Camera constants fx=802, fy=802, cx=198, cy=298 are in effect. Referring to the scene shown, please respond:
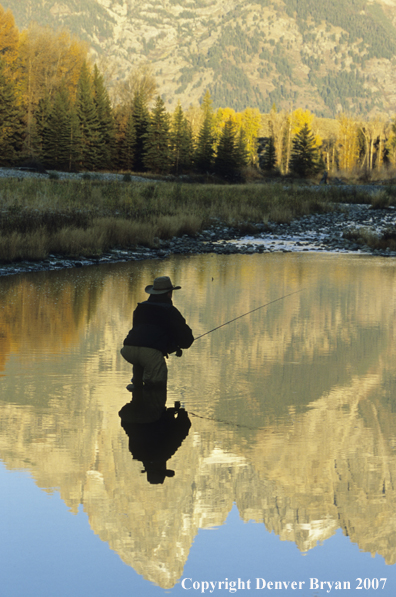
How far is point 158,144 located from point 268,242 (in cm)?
4555

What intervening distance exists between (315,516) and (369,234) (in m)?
23.0

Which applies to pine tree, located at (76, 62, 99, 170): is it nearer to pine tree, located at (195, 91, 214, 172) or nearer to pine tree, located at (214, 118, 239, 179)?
pine tree, located at (195, 91, 214, 172)

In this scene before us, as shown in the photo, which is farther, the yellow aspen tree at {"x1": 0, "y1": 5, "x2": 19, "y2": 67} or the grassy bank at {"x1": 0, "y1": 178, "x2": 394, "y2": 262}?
the yellow aspen tree at {"x1": 0, "y1": 5, "x2": 19, "y2": 67}

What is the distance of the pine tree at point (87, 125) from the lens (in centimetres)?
6650

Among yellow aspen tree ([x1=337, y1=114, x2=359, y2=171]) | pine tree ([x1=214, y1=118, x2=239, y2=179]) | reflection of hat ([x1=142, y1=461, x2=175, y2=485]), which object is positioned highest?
yellow aspen tree ([x1=337, y1=114, x2=359, y2=171])

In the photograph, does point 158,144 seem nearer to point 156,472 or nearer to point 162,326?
point 162,326

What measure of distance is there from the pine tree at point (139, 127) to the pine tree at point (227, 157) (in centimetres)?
801

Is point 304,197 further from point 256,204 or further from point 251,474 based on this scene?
point 251,474

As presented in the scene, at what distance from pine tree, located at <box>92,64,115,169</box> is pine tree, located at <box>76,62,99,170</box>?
17.2 inches

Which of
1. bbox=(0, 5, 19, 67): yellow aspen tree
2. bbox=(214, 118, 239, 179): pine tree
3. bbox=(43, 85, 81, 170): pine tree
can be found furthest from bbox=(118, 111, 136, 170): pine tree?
bbox=(0, 5, 19, 67): yellow aspen tree

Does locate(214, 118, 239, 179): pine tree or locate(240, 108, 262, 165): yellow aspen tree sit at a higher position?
locate(240, 108, 262, 165): yellow aspen tree

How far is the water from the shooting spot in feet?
13.3

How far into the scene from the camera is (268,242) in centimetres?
2692

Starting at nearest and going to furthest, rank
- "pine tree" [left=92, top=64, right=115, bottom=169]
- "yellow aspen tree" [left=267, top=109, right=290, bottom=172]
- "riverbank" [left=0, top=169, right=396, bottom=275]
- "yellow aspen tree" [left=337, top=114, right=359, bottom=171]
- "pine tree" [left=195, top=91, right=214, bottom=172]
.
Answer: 1. "riverbank" [left=0, top=169, right=396, bottom=275]
2. "pine tree" [left=92, top=64, right=115, bottom=169]
3. "pine tree" [left=195, top=91, right=214, bottom=172]
4. "yellow aspen tree" [left=267, top=109, right=290, bottom=172]
5. "yellow aspen tree" [left=337, top=114, right=359, bottom=171]
